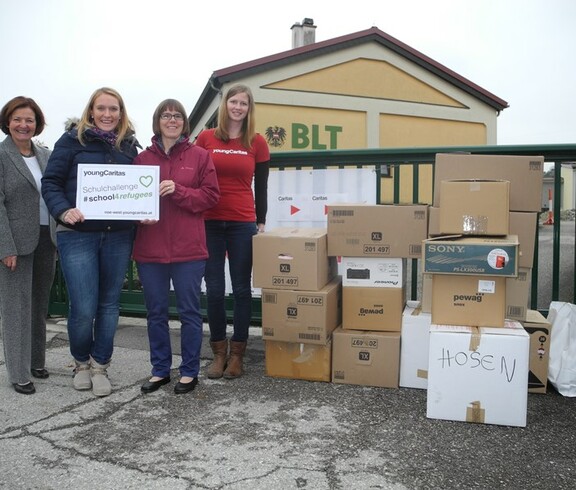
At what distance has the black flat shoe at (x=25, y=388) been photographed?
371 cm

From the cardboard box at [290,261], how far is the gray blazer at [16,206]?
147cm

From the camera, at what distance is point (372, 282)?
3.93m

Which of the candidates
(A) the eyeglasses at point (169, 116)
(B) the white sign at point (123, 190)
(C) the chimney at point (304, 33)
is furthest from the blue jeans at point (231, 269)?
(C) the chimney at point (304, 33)

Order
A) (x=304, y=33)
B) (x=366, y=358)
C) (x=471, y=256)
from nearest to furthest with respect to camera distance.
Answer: (x=471, y=256) → (x=366, y=358) → (x=304, y=33)

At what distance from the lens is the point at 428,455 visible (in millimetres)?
2777

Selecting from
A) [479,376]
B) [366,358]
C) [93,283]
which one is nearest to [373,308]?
[366,358]

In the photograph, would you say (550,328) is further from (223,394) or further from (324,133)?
(324,133)

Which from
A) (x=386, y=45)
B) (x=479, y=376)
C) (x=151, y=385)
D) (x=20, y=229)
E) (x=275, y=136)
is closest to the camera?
(x=479, y=376)

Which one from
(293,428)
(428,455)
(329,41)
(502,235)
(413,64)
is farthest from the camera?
(413,64)

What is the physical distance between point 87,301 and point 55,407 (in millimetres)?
668

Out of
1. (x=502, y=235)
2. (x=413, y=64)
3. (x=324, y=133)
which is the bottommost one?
(x=502, y=235)

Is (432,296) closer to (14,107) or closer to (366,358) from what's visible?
(366,358)

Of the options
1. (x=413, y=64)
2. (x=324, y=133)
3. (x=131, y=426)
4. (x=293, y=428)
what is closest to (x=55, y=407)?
(x=131, y=426)

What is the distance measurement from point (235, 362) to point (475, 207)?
197 cm
